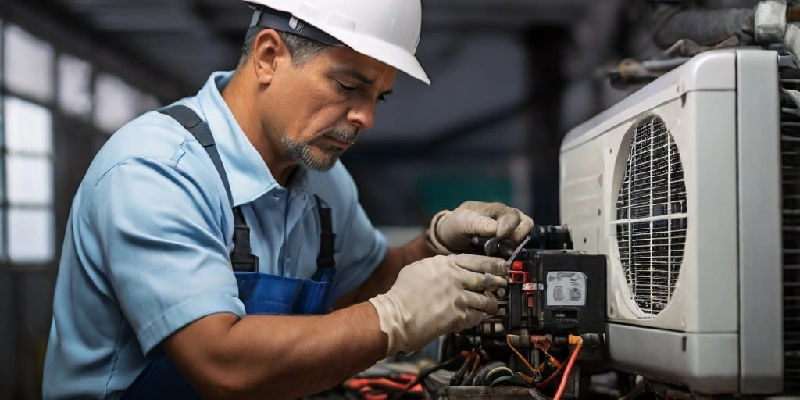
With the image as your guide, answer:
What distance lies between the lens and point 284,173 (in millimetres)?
1746

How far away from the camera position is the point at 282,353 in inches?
47.4

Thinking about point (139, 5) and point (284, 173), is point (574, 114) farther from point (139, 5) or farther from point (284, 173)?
point (284, 173)

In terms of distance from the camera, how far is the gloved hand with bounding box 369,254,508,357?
4.16ft

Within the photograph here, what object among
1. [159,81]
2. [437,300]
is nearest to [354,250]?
[437,300]

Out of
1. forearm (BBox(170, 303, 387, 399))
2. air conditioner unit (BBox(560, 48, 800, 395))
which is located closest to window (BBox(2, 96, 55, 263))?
forearm (BBox(170, 303, 387, 399))

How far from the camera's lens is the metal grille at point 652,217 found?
1.10 m

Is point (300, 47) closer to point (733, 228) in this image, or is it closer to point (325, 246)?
point (325, 246)

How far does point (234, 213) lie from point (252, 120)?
23 centimetres

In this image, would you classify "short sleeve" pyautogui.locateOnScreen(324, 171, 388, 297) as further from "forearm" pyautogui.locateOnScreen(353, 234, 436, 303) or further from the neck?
the neck

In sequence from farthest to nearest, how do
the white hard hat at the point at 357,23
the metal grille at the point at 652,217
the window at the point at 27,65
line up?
the window at the point at 27,65
the white hard hat at the point at 357,23
the metal grille at the point at 652,217

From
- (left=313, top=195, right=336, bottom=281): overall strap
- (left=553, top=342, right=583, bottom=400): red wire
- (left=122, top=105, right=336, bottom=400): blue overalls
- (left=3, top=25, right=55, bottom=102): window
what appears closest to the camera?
(left=553, top=342, right=583, bottom=400): red wire

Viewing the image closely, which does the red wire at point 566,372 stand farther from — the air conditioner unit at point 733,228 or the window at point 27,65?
the window at point 27,65

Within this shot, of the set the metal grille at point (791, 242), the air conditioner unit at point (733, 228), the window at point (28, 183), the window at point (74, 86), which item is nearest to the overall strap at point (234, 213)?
the air conditioner unit at point (733, 228)

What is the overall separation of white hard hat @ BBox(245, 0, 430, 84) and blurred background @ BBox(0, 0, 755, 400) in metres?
2.32
